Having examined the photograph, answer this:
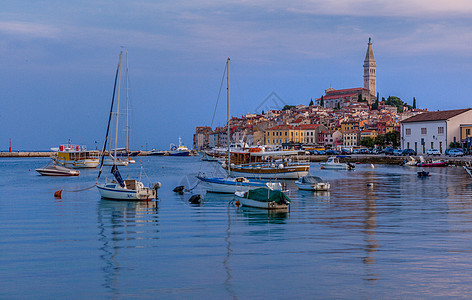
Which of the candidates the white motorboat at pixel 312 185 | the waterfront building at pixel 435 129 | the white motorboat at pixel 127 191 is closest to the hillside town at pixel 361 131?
the waterfront building at pixel 435 129

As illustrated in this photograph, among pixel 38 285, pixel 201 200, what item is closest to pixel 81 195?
pixel 201 200

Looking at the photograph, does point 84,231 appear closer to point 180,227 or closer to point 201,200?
point 180,227

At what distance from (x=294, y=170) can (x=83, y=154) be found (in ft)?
138

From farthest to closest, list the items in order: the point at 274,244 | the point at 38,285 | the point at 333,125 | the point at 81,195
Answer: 1. the point at 333,125
2. the point at 81,195
3. the point at 274,244
4. the point at 38,285

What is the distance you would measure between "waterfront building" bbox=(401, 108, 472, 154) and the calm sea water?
5947 cm

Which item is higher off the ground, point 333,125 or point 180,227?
point 333,125

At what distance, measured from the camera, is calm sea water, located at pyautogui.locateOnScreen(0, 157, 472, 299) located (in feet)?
39.2

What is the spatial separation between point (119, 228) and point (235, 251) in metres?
6.81

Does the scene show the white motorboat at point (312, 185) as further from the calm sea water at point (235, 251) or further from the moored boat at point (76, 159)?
the moored boat at point (76, 159)

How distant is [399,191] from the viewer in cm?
3725

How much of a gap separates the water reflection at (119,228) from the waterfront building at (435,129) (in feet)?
218

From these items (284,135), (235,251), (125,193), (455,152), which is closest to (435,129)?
(455,152)

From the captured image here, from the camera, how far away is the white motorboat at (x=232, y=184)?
31752 mm

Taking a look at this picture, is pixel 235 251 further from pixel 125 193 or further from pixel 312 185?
pixel 312 185
